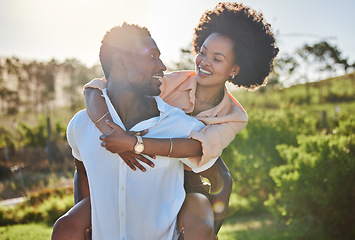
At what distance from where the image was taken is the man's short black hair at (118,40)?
2523 mm

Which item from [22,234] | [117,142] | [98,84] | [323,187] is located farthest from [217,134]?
[22,234]

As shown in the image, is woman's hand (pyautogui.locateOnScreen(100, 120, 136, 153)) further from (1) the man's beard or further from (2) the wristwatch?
(1) the man's beard

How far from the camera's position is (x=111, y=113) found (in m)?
2.52

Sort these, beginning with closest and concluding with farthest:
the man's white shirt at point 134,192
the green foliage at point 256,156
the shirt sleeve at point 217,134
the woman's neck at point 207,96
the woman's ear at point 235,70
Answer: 1. the man's white shirt at point 134,192
2. the shirt sleeve at point 217,134
3. the woman's neck at point 207,96
4. the woman's ear at point 235,70
5. the green foliage at point 256,156

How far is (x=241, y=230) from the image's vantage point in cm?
694

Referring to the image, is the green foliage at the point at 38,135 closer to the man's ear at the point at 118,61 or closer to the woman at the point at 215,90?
the woman at the point at 215,90

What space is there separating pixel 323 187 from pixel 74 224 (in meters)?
4.24

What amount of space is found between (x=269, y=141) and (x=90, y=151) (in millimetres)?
6598

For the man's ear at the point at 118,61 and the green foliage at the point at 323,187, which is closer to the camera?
the man's ear at the point at 118,61

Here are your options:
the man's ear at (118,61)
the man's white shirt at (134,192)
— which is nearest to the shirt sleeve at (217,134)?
the man's white shirt at (134,192)

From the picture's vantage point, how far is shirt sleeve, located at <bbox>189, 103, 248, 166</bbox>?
2424 mm

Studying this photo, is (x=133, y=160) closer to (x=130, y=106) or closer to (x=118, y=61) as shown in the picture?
(x=130, y=106)

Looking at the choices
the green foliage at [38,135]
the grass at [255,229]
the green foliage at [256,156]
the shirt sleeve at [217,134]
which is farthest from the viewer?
the green foliage at [38,135]

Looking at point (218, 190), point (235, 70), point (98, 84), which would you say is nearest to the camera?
point (98, 84)
